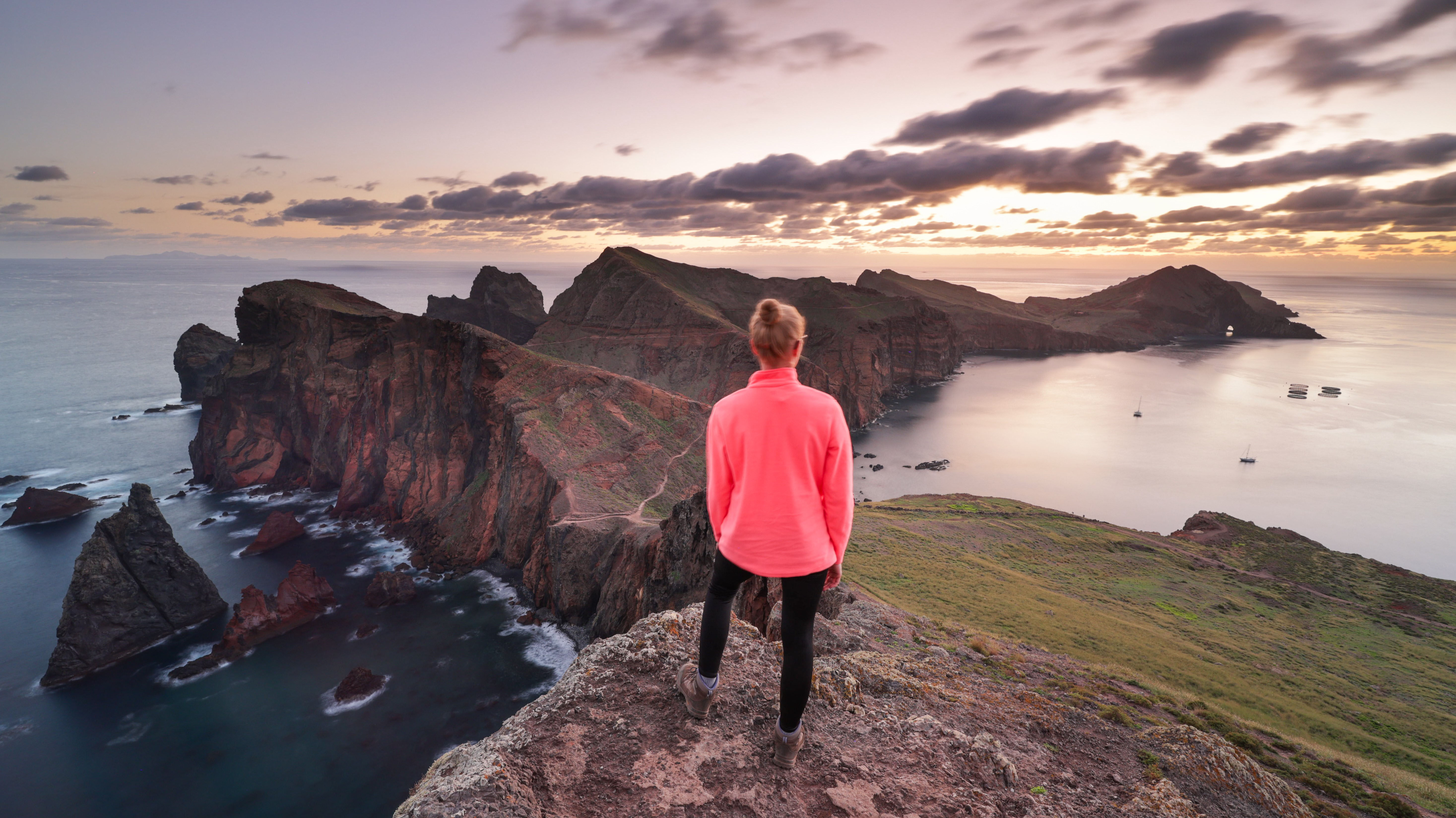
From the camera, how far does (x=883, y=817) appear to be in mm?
4730

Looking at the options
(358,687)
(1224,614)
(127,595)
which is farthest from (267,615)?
(1224,614)

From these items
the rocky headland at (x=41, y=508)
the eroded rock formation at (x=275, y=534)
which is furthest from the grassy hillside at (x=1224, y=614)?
the rocky headland at (x=41, y=508)

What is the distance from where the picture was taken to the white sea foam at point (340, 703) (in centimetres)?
3084

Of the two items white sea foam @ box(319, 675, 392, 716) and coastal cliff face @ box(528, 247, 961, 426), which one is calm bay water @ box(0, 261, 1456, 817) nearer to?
white sea foam @ box(319, 675, 392, 716)

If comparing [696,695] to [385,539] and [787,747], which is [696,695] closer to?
[787,747]

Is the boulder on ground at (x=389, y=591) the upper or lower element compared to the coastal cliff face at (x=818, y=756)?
lower

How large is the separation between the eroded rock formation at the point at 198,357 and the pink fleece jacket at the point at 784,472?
422 ft

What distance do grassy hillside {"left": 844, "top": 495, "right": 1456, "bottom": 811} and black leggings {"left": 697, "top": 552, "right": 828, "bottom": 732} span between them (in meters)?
11.2

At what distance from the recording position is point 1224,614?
1164 inches

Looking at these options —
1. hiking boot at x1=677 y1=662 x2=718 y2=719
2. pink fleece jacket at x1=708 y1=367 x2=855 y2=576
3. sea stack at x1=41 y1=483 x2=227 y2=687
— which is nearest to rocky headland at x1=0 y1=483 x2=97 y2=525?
sea stack at x1=41 y1=483 x2=227 y2=687

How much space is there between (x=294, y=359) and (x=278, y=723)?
50.4 meters

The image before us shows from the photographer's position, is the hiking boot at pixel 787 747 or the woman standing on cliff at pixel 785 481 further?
the hiking boot at pixel 787 747

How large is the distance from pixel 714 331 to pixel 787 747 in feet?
320

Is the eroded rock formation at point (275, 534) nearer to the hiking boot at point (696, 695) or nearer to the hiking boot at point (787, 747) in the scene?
the hiking boot at point (696, 695)
